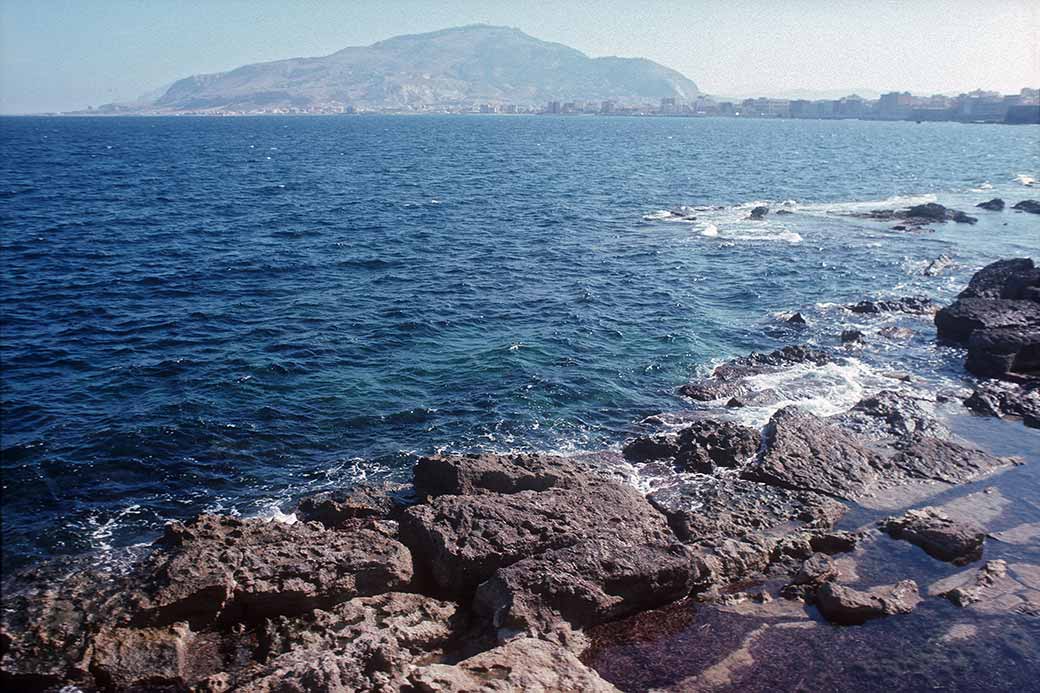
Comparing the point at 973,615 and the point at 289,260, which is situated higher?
the point at 289,260

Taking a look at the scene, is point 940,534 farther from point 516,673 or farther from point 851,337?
point 851,337

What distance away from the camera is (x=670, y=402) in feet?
89.4

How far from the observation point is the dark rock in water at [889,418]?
2402 centimetres

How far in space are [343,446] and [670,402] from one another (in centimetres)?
1284

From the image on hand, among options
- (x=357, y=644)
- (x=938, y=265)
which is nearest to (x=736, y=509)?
(x=357, y=644)

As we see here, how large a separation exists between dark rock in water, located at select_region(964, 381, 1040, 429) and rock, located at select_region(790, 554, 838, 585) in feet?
46.2

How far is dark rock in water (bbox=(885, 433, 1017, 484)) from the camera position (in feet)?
70.2

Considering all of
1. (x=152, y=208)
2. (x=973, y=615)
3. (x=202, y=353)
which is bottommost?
(x=973, y=615)

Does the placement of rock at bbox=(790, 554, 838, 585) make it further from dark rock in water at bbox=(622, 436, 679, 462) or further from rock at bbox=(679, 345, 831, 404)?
rock at bbox=(679, 345, 831, 404)

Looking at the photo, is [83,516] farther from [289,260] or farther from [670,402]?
[289,260]

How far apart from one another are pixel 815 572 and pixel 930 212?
61713 mm

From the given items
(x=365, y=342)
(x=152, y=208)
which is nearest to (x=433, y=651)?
(x=365, y=342)

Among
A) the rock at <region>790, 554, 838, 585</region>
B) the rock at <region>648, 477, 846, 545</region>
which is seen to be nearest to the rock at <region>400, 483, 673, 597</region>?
the rock at <region>648, 477, 846, 545</region>

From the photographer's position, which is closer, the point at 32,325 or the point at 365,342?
the point at 32,325
